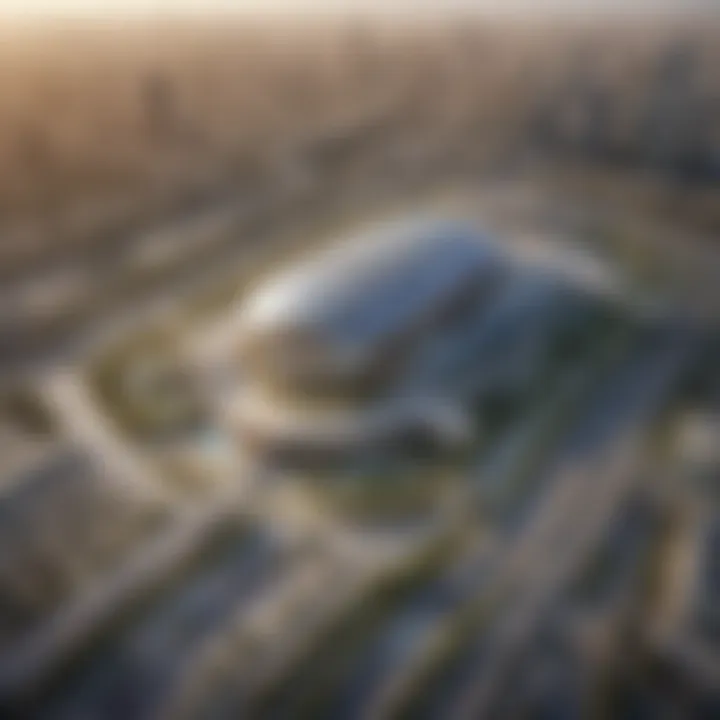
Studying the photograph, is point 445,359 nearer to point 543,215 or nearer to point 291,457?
point 291,457

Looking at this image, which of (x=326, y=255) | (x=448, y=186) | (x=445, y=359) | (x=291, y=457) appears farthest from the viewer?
(x=448, y=186)

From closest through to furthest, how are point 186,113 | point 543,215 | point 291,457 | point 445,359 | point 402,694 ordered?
point 402,694
point 291,457
point 445,359
point 543,215
point 186,113

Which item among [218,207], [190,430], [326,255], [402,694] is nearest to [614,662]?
[402,694]

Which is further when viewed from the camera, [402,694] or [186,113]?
[186,113]

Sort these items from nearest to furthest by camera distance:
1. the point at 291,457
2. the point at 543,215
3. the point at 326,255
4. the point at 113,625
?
the point at 113,625 → the point at 291,457 → the point at 326,255 → the point at 543,215

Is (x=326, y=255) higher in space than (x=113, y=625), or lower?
higher

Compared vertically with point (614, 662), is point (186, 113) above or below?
above

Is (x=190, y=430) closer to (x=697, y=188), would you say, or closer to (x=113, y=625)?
(x=113, y=625)

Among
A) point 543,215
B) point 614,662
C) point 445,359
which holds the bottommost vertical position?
point 614,662

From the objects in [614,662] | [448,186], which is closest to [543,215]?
[448,186]
